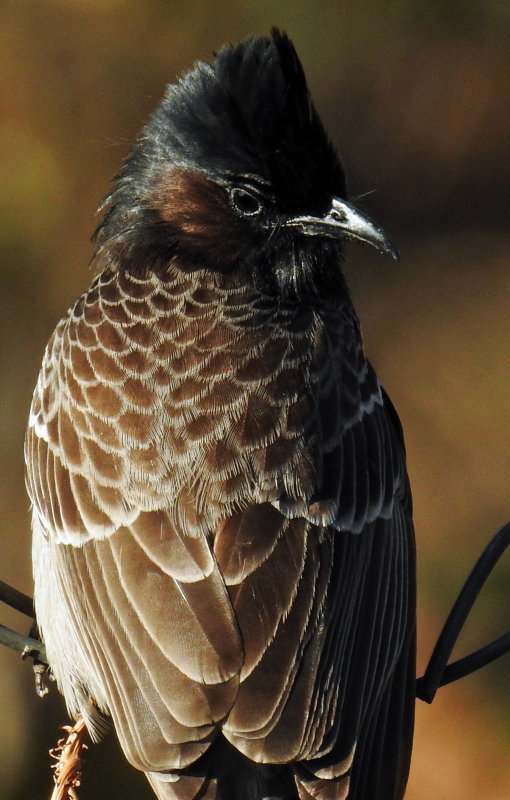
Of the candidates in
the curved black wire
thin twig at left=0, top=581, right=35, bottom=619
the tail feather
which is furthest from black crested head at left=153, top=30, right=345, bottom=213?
the tail feather

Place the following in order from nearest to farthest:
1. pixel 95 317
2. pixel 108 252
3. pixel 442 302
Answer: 1. pixel 95 317
2. pixel 108 252
3. pixel 442 302

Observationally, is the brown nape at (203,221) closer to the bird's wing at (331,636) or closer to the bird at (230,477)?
the bird at (230,477)

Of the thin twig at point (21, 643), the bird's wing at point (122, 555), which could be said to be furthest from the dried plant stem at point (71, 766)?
the thin twig at point (21, 643)

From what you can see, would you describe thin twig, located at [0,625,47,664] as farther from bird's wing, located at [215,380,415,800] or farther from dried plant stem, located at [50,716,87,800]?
bird's wing, located at [215,380,415,800]

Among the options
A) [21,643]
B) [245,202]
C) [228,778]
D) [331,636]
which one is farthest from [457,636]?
[245,202]

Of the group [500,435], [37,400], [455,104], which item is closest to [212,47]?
[455,104]

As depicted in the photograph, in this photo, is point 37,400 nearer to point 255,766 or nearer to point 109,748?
point 255,766
